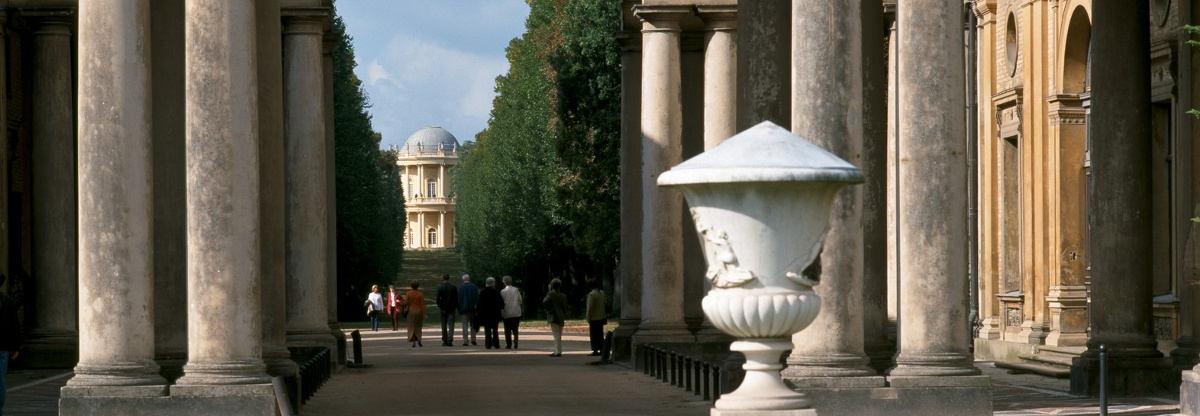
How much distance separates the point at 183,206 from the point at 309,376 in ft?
15.6

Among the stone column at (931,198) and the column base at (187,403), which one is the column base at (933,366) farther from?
the column base at (187,403)

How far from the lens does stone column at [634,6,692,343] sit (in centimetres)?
2842

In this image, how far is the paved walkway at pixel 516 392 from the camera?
2005 cm

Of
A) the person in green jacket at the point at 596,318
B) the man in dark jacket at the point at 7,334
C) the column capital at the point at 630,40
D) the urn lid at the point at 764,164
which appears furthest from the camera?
the person in green jacket at the point at 596,318

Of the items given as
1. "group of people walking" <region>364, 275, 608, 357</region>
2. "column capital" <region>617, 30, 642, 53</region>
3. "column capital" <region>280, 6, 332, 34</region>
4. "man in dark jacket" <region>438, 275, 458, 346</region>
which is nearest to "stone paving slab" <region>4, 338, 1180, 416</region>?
"group of people walking" <region>364, 275, 608, 357</region>

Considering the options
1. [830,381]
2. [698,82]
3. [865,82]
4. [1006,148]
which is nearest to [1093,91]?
[865,82]

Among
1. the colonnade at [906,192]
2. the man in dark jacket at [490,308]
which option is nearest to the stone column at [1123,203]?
the colonnade at [906,192]

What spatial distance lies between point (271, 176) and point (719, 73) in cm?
861

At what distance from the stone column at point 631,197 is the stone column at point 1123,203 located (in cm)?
1065

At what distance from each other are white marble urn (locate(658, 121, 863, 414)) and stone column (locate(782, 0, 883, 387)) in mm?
5958

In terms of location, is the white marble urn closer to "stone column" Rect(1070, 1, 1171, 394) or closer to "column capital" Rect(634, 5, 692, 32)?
"stone column" Rect(1070, 1, 1171, 394)

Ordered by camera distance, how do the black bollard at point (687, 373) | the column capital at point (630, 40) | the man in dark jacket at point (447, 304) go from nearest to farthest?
the black bollard at point (687, 373), the column capital at point (630, 40), the man in dark jacket at point (447, 304)

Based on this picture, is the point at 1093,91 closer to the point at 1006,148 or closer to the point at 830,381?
the point at 830,381

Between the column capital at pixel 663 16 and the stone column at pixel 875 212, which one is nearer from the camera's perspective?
the stone column at pixel 875 212
